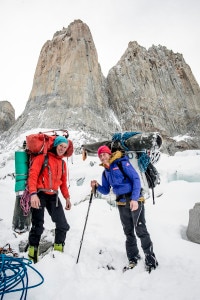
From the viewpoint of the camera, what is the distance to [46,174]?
3439 millimetres

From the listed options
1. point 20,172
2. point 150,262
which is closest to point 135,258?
point 150,262

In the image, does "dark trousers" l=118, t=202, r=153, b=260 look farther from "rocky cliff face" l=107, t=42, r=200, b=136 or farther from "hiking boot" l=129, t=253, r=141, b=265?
"rocky cliff face" l=107, t=42, r=200, b=136

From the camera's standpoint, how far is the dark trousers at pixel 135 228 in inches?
124

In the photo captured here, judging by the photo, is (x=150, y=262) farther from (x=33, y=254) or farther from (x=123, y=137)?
(x=123, y=137)

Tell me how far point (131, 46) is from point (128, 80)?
9757 mm

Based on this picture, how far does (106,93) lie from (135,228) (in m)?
44.1

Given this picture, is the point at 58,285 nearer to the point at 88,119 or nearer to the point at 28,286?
the point at 28,286

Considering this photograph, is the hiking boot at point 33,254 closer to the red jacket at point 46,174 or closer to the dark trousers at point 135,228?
the red jacket at point 46,174

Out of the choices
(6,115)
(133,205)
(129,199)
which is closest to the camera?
(133,205)

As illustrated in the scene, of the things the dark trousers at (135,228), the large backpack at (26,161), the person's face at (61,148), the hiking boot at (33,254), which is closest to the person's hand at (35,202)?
the large backpack at (26,161)

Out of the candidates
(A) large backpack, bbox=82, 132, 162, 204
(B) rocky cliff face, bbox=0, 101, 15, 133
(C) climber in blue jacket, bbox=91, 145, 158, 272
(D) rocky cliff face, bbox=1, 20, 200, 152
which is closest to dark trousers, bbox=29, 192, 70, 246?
(C) climber in blue jacket, bbox=91, 145, 158, 272

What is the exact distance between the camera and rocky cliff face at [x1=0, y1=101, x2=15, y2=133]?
48.7 m

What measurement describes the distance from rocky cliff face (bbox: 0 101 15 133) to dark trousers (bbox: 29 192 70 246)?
4852cm

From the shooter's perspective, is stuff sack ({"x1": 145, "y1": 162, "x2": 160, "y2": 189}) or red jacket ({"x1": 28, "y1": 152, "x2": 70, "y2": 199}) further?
stuff sack ({"x1": 145, "y1": 162, "x2": 160, "y2": 189})
